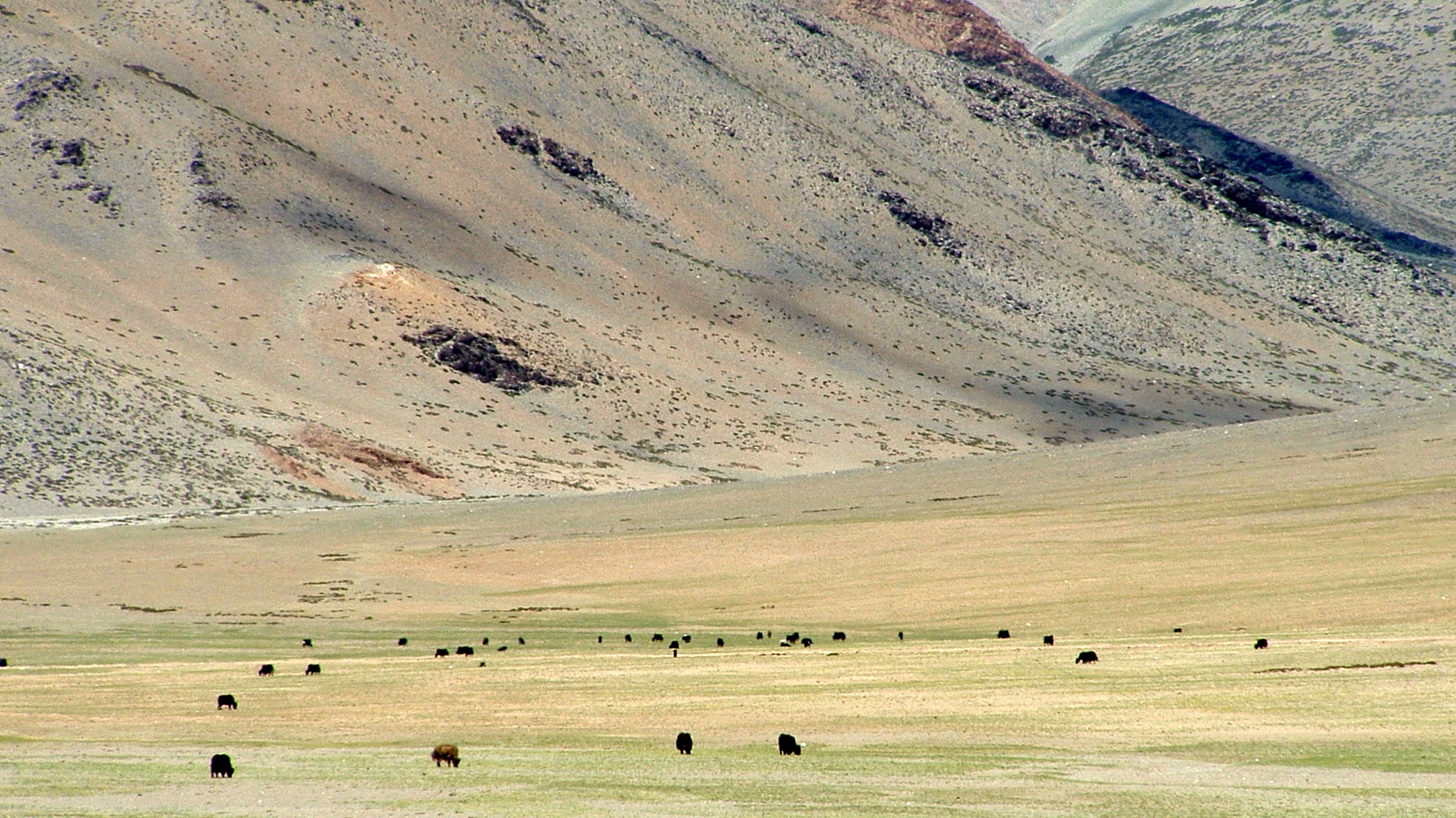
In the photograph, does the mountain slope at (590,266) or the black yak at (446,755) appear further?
the mountain slope at (590,266)

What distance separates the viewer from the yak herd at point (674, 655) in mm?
20750

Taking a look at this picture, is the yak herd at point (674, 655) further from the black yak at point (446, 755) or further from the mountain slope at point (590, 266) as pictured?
the mountain slope at point (590, 266)

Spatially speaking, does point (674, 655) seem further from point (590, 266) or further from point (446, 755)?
point (590, 266)

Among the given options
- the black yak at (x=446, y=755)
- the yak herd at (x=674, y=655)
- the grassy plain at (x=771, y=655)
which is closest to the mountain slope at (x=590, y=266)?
the grassy plain at (x=771, y=655)

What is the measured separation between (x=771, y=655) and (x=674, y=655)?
7.66ft

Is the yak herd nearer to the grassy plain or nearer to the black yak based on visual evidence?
the black yak

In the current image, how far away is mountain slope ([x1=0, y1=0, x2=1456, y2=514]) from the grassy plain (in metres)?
21.4

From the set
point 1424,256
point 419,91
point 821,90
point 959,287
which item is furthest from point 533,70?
point 1424,256

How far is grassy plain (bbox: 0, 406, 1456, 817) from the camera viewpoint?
19266mm

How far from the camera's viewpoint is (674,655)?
3616cm

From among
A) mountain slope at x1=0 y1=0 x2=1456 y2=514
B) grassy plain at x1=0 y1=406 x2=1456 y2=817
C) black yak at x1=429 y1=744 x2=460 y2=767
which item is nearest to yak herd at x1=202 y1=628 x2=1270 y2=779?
black yak at x1=429 y1=744 x2=460 y2=767

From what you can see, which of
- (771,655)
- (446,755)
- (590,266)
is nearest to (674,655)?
(771,655)

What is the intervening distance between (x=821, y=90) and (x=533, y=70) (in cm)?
3394

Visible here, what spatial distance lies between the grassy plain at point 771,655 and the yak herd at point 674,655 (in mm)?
268
